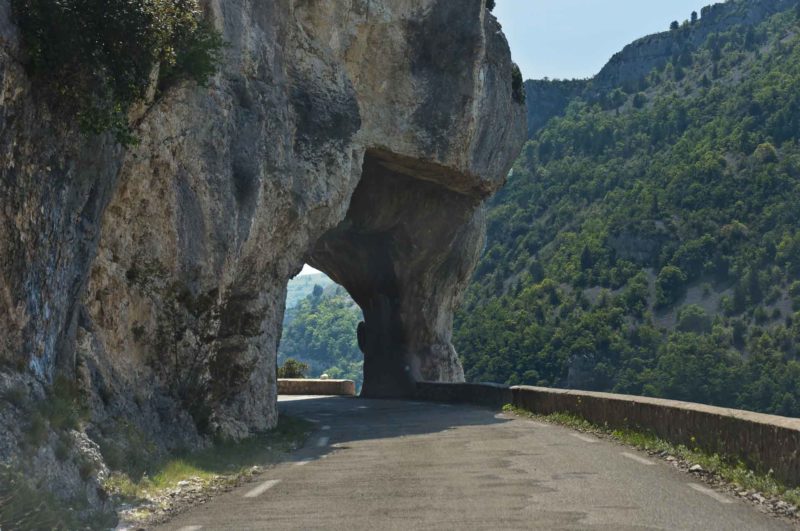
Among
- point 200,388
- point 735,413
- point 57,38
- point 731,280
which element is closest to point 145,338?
point 200,388

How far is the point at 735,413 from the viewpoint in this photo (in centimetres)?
1146

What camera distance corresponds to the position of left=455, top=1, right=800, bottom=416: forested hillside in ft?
362

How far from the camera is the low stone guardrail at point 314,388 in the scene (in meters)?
50.0

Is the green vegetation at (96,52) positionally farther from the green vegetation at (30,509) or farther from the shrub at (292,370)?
the shrub at (292,370)

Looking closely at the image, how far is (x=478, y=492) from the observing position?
10.1 m

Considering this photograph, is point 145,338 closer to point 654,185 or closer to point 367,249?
point 367,249

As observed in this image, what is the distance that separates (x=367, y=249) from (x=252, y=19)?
809 inches

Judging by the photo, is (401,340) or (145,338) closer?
(145,338)

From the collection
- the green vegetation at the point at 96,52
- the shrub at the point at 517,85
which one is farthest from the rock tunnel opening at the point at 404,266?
the green vegetation at the point at 96,52

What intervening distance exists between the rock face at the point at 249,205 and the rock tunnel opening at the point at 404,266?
10 cm

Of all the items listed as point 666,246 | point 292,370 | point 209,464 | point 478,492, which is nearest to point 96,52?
point 209,464

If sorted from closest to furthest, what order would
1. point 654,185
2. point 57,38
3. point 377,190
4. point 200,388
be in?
point 57,38 → point 200,388 → point 377,190 → point 654,185

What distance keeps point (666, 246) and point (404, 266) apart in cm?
9752

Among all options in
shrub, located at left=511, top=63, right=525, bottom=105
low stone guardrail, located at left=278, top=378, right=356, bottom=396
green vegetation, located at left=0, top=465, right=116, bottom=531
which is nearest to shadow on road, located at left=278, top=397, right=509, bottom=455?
green vegetation, located at left=0, top=465, right=116, bottom=531
